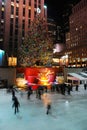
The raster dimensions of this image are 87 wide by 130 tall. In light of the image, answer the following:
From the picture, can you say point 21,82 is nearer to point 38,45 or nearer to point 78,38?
point 38,45

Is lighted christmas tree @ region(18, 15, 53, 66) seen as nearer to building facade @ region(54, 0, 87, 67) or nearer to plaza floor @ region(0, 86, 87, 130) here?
plaza floor @ region(0, 86, 87, 130)

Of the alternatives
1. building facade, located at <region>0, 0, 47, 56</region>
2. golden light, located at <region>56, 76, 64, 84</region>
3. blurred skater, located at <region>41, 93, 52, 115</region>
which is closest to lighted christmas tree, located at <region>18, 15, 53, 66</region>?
golden light, located at <region>56, 76, 64, 84</region>

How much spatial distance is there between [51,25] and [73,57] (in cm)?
4697

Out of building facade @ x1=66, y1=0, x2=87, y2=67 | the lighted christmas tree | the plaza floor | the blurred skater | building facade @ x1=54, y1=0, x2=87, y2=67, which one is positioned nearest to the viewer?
the plaza floor

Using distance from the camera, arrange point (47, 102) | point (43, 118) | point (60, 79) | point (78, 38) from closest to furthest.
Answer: point (43, 118) < point (47, 102) < point (60, 79) < point (78, 38)

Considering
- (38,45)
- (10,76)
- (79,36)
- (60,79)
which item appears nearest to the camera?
(10,76)

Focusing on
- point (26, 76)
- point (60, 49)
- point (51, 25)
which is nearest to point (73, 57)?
point (60, 49)

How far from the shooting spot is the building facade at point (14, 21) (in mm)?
83812

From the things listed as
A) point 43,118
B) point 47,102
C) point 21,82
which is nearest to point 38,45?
point 21,82

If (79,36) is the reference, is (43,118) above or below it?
below

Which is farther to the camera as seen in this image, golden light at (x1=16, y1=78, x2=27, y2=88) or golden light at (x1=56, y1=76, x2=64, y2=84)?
golden light at (x1=56, y1=76, x2=64, y2=84)

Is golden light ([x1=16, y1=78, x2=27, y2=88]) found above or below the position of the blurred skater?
above

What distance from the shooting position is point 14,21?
3406 inches

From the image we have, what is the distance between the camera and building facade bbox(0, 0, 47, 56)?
83.8 meters
